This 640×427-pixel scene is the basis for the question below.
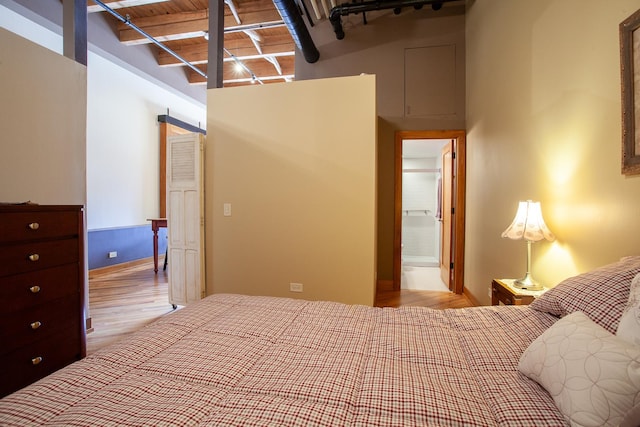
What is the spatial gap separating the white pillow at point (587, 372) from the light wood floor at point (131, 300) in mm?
2500

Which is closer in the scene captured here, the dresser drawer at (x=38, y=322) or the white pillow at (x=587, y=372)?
the white pillow at (x=587, y=372)

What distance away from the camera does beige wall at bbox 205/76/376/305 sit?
2.73 m

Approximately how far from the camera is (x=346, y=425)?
0.65 m

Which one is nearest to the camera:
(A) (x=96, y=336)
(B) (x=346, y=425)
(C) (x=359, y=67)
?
(B) (x=346, y=425)

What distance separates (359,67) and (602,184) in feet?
10.1

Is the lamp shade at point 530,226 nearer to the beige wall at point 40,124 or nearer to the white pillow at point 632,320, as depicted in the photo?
the white pillow at point 632,320

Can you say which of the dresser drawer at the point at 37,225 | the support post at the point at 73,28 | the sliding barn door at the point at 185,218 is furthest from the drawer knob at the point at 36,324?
the support post at the point at 73,28

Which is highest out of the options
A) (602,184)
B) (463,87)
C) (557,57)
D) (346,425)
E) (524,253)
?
(463,87)

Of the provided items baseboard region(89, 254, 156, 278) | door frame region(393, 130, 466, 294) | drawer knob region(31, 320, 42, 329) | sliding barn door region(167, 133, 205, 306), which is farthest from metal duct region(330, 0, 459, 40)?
baseboard region(89, 254, 156, 278)

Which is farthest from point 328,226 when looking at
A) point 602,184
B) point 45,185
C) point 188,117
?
point 188,117

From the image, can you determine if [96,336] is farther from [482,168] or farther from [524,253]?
[482,168]

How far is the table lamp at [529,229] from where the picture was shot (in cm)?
176

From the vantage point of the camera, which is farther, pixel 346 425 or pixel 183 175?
pixel 183 175

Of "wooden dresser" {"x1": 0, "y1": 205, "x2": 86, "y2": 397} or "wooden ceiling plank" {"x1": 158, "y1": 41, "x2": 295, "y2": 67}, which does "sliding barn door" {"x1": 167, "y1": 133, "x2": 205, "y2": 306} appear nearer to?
"wooden dresser" {"x1": 0, "y1": 205, "x2": 86, "y2": 397}
